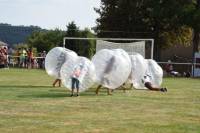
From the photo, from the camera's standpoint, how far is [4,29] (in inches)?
4001

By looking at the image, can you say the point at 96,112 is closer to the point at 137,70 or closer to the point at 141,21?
the point at 137,70

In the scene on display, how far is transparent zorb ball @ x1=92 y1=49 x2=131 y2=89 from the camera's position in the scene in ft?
81.1

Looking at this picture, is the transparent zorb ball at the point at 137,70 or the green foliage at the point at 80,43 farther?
the green foliage at the point at 80,43

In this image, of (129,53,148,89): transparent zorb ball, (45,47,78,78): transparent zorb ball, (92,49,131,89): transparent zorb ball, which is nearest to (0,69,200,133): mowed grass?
(92,49,131,89): transparent zorb ball

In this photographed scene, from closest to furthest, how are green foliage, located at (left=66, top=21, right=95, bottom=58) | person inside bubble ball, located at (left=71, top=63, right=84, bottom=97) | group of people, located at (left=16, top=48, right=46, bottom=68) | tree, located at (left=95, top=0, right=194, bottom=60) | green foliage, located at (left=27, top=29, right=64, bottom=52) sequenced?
person inside bubble ball, located at (left=71, top=63, right=84, bottom=97), group of people, located at (left=16, top=48, right=46, bottom=68), tree, located at (left=95, top=0, right=194, bottom=60), green foliage, located at (left=66, top=21, right=95, bottom=58), green foliage, located at (left=27, top=29, right=64, bottom=52)

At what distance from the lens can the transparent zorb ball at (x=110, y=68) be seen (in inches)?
973

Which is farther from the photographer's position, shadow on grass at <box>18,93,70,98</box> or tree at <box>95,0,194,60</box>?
tree at <box>95,0,194,60</box>

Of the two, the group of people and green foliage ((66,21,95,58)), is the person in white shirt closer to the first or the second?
the group of people

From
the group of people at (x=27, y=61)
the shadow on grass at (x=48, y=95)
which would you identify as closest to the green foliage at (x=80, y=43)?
the group of people at (x=27, y=61)

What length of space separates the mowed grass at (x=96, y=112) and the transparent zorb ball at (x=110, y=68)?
64 cm

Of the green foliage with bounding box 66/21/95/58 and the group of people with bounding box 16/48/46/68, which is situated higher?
the green foliage with bounding box 66/21/95/58

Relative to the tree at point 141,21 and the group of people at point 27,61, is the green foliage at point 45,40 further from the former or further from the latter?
the group of people at point 27,61

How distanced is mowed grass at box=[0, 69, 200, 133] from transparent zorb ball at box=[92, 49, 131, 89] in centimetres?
64

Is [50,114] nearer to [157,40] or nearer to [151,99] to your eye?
[151,99]
